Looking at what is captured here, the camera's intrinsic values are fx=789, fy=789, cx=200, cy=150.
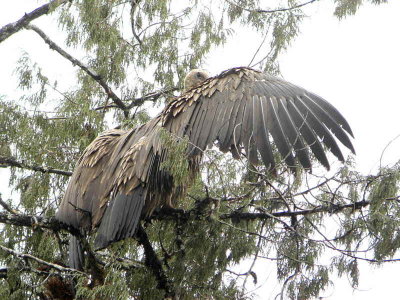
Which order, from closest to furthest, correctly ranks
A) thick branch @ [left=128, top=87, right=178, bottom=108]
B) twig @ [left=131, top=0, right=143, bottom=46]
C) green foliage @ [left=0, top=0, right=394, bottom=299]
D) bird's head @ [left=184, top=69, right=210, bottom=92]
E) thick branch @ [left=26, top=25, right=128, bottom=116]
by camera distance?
green foliage @ [left=0, top=0, right=394, bottom=299], thick branch @ [left=26, top=25, right=128, bottom=116], bird's head @ [left=184, top=69, right=210, bottom=92], thick branch @ [left=128, top=87, right=178, bottom=108], twig @ [left=131, top=0, right=143, bottom=46]

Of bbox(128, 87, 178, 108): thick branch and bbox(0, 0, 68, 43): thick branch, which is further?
bbox(0, 0, 68, 43): thick branch

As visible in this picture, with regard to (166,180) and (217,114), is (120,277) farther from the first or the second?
(217,114)

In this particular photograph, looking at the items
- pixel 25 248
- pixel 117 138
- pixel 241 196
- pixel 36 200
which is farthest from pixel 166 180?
pixel 36 200

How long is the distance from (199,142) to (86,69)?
103 inches

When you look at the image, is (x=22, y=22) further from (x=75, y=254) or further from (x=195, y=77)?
(x=75, y=254)

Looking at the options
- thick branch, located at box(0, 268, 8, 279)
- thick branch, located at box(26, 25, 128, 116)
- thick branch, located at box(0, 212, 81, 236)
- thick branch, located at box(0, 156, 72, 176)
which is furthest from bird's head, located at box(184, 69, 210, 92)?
thick branch, located at box(0, 268, 8, 279)

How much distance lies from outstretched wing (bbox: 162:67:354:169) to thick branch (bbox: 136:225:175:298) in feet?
2.62

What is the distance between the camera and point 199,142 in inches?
209

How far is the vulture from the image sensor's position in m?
5.11

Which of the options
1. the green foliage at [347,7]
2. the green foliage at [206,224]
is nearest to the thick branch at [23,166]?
the green foliage at [206,224]

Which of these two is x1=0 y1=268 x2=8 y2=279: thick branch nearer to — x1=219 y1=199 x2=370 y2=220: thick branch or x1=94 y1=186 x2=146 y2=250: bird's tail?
x1=94 y1=186 x2=146 y2=250: bird's tail

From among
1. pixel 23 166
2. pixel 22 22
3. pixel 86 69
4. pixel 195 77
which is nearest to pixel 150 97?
pixel 195 77

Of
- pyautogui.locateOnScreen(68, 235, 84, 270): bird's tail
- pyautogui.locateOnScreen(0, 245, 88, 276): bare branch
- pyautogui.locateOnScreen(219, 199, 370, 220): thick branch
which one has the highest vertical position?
pyautogui.locateOnScreen(219, 199, 370, 220): thick branch

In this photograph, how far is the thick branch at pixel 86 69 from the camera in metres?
7.48
